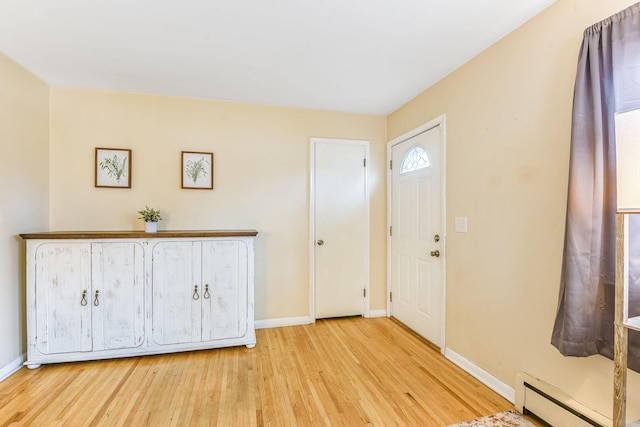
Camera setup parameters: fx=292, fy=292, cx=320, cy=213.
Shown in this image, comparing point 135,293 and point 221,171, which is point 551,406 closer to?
point 135,293

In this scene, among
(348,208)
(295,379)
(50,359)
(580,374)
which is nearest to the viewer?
(580,374)

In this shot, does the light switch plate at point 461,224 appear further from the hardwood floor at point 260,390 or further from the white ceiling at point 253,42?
the white ceiling at point 253,42

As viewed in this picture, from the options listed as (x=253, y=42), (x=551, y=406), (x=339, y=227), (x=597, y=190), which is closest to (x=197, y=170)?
(x=253, y=42)

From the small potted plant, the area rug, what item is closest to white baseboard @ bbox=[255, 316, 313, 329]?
the small potted plant

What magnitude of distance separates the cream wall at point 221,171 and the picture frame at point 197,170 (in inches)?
2.5

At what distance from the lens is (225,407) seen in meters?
1.85

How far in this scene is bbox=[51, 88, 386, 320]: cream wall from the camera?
2768 mm

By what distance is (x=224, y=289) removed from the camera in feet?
8.68

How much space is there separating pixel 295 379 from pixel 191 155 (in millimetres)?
2312

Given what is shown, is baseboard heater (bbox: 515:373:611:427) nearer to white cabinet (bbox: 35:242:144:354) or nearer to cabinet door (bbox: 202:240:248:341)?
cabinet door (bbox: 202:240:248:341)

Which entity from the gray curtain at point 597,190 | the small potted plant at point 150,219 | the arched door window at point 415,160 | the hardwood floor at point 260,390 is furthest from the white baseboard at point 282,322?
the gray curtain at point 597,190

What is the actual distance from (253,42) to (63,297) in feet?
8.14

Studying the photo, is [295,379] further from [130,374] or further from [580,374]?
[580,374]

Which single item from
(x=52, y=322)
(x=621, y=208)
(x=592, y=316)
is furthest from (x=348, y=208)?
(x=52, y=322)
